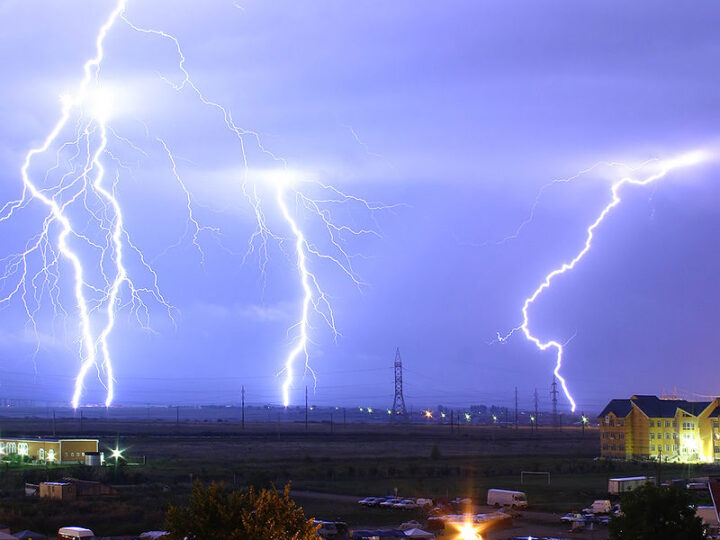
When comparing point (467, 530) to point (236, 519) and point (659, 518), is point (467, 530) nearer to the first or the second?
point (659, 518)

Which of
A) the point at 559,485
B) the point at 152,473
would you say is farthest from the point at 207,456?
the point at 559,485

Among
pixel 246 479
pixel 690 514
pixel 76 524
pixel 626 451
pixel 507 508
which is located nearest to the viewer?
pixel 690 514

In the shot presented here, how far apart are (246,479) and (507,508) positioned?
12.9 meters

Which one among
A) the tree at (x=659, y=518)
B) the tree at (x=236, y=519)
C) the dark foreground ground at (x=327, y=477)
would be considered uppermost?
the tree at (x=236, y=519)

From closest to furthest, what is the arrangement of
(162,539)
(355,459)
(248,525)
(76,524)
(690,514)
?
(248,525)
(162,539)
(690,514)
(76,524)
(355,459)

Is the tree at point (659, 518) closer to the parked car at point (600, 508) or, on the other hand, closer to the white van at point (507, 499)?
the parked car at point (600, 508)

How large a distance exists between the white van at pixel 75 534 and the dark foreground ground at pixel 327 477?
207 cm

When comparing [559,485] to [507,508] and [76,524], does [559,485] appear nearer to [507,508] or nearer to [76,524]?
[507,508]

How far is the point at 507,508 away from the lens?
33469 mm

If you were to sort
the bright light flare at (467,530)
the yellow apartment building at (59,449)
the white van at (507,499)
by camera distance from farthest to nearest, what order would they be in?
Result: the yellow apartment building at (59,449) → the white van at (507,499) → the bright light flare at (467,530)

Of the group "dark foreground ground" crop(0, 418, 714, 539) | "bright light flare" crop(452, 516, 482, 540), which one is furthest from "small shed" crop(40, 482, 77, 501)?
A: "bright light flare" crop(452, 516, 482, 540)

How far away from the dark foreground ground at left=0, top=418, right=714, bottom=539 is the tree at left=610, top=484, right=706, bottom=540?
8951mm

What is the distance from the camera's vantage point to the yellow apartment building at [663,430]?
6044 cm

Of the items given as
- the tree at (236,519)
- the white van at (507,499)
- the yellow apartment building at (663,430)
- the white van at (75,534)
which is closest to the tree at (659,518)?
the tree at (236,519)
